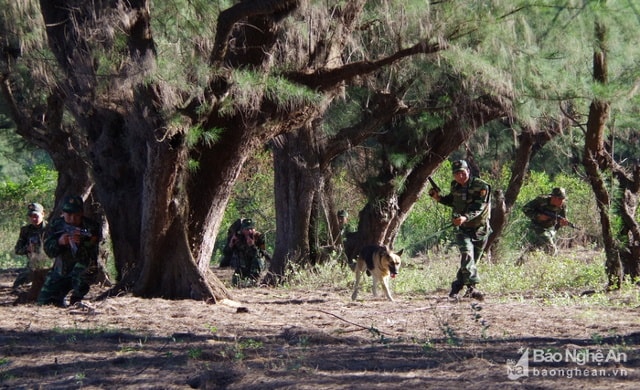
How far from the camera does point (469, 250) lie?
11461 mm

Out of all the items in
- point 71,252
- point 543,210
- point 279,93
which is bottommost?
point 71,252

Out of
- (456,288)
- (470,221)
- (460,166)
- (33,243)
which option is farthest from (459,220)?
(33,243)

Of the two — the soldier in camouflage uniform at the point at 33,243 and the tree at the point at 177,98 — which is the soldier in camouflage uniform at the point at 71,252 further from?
the soldier in camouflage uniform at the point at 33,243

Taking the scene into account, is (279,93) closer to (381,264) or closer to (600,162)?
(381,264)

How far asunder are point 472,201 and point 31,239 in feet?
19.9

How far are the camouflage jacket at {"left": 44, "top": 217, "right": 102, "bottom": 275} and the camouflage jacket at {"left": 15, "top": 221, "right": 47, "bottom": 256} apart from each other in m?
2.62

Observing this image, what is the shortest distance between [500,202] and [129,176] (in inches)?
274

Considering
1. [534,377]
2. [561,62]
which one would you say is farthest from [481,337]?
[561,62]

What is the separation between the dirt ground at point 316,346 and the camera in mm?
6047

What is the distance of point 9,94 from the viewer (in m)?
13.9

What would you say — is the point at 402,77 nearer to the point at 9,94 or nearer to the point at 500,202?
the point at 500,202

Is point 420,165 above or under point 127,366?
above

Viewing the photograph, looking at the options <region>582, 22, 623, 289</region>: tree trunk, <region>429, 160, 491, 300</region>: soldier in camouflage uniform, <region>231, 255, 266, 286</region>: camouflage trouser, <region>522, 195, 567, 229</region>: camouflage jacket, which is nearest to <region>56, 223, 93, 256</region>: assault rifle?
<region>429, 160, 491, 300</region>: soldier in camouflage uniform

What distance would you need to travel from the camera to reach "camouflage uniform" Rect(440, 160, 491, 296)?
37.2 ft
